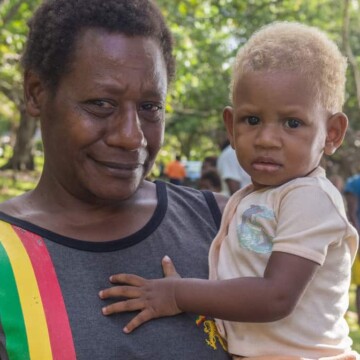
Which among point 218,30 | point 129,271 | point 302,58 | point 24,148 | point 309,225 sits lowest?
point 24,148

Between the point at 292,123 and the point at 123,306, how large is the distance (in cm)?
72

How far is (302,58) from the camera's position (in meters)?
2.09

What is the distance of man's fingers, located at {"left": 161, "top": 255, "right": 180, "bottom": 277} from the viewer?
6.95ft

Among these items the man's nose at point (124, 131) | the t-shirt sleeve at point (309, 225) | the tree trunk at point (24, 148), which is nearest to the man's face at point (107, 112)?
the man's nose at point (124, 131)

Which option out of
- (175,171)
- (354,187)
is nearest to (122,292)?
(354,187)

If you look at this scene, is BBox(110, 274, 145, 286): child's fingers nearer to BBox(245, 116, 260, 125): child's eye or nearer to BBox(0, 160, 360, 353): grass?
BBox(245, 116, 260, 125): child's eye

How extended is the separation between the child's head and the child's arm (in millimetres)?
303

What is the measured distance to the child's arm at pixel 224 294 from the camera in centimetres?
195

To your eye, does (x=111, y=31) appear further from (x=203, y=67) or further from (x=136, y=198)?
(x=203, y=67)

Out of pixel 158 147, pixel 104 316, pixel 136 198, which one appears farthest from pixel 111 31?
pixel 104 316

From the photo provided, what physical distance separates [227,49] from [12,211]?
12831 millimetres

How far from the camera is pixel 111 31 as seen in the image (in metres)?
2.10

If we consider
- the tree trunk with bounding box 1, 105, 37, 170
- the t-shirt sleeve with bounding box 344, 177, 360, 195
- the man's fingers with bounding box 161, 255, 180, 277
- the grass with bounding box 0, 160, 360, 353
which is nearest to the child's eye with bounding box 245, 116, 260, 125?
the man's fingers with bounding box 161, 255, 180, 277

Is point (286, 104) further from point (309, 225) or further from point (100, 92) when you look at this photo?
point (100, 92)
